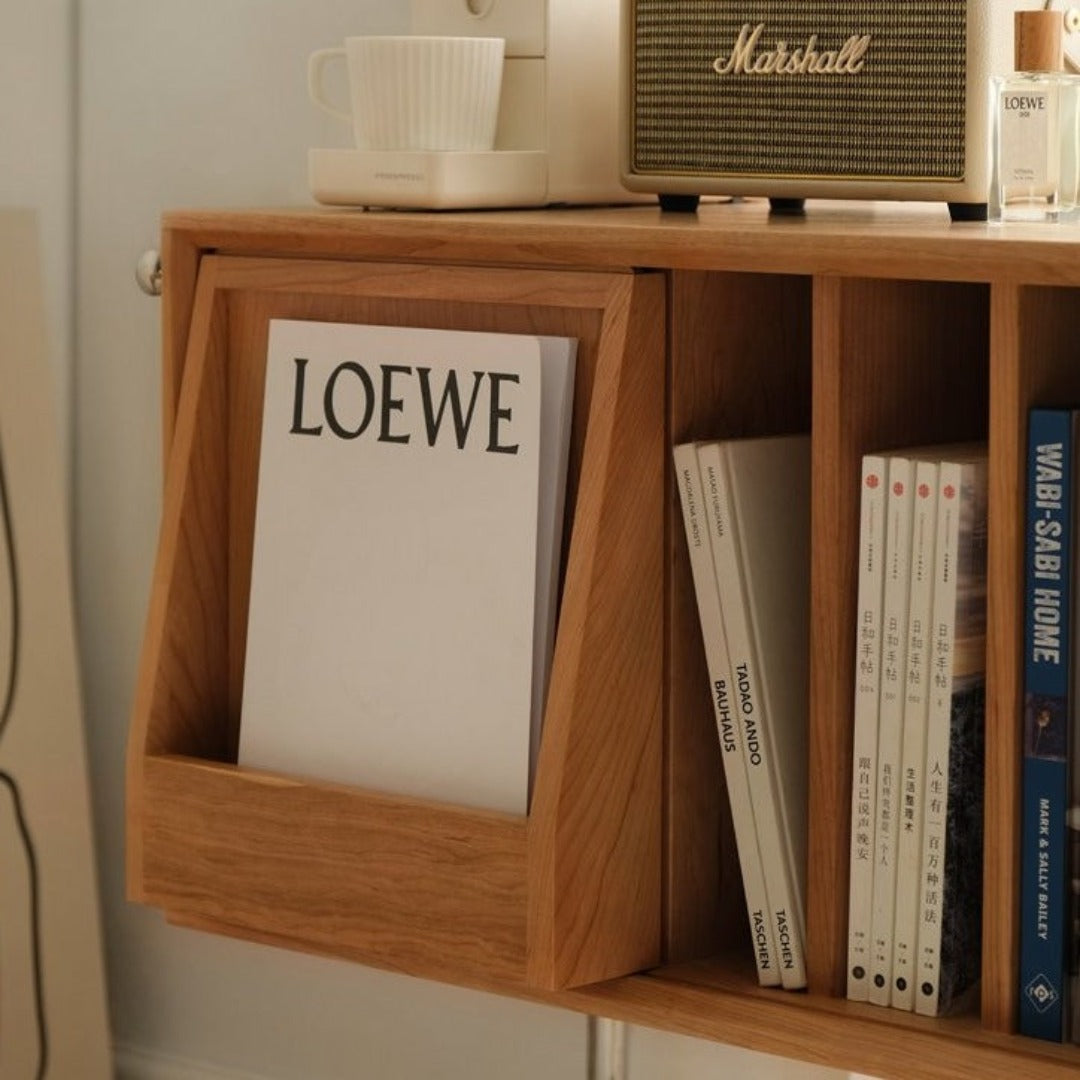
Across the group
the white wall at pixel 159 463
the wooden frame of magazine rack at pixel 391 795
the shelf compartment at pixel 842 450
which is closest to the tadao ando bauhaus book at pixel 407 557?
the wooden frame of magazine rack at pixel 391 795

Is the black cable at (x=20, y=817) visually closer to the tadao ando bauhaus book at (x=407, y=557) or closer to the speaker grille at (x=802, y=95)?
the tadao ando bauhaus book at (x=407, y=557)

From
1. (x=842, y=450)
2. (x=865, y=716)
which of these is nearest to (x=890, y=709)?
(x=865, y=716)

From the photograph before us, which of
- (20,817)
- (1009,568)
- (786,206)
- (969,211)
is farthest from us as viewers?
(20,817)

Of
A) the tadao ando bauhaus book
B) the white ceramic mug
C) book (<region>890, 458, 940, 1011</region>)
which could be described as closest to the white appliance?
the white ceramic mug

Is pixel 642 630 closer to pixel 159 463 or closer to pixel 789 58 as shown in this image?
pixel 789 58

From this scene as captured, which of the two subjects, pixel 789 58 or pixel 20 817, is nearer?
pixel 789 58

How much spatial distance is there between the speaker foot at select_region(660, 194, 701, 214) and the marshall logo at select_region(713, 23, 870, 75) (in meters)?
0.10

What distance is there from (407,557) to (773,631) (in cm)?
21

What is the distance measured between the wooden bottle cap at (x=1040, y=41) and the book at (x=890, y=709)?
0.23 meters

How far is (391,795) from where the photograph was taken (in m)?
1.13

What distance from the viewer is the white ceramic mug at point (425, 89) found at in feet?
4.01

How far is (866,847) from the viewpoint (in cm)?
108

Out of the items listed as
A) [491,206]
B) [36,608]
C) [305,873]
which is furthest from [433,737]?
[36,608]

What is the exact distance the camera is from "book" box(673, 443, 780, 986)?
1094 mm
